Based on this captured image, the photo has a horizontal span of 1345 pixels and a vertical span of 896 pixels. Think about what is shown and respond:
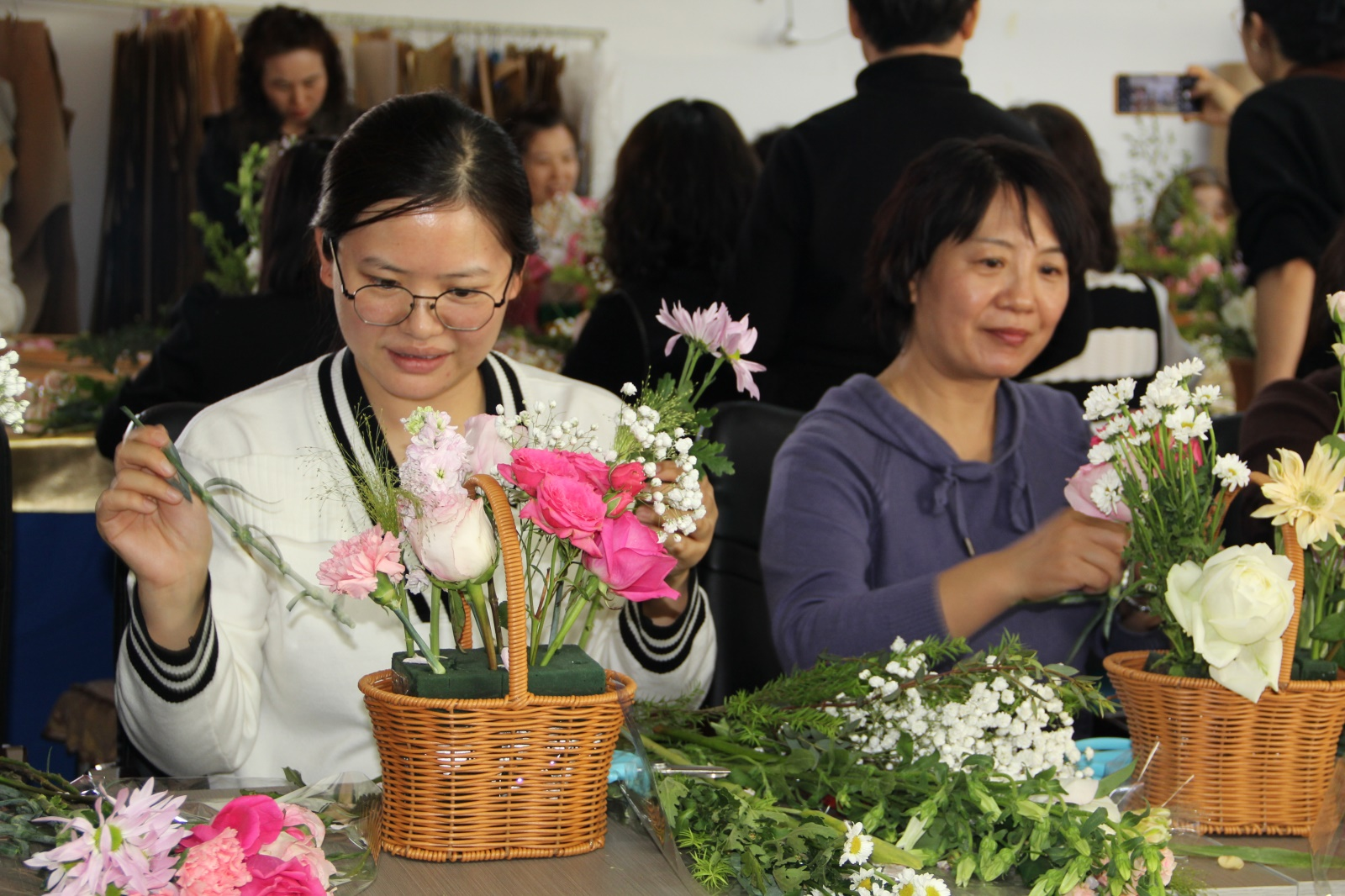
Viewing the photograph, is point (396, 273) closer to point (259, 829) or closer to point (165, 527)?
point (165, 527)

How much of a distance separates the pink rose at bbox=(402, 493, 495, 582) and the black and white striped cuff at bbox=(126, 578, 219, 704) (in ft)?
1.49

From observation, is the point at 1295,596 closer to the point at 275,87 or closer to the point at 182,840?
the point at 182,840

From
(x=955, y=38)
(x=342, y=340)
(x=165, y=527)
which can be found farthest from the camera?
(x=955, y=38)

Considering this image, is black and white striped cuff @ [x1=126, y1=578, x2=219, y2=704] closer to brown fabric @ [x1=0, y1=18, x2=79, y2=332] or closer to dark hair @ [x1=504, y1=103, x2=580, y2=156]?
dark hair @ [x1=504, y1=103, x2=580, y2=156]

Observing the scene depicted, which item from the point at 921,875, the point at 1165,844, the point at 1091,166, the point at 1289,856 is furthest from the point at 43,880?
the point at 1091,166

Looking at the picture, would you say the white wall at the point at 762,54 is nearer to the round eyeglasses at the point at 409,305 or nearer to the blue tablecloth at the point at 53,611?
the blue tablecloth at the point at 53,611

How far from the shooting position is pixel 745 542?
206 cm

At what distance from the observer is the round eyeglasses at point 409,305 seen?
57.6 inches

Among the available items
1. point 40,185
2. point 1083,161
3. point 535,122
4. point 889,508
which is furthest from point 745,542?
point 40,185

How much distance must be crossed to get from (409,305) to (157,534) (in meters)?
0.37

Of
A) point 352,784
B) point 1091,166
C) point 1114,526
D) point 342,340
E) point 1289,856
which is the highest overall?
point 1091,166

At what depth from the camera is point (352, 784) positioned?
1.10m

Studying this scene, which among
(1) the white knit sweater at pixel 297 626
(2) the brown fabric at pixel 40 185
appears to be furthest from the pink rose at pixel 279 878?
(2) the brown fabric at pixel 40 185

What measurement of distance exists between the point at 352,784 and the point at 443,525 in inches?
10.9
